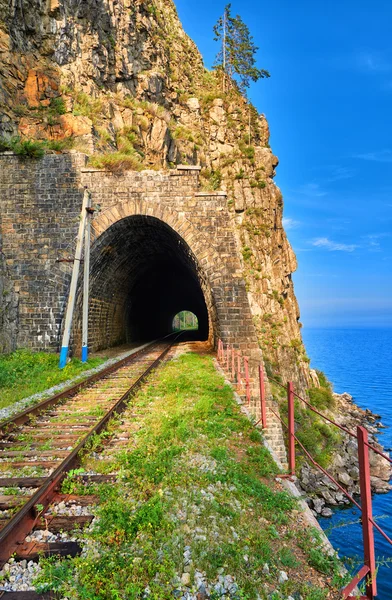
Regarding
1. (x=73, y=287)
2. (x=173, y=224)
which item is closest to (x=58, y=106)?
(x=173, y=224)

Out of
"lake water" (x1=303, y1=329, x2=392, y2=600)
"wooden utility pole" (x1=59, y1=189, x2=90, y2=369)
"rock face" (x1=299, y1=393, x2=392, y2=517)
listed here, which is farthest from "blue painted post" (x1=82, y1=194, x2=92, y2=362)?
"lake water" (x1=303, y1=329, x2=392, y2=600)

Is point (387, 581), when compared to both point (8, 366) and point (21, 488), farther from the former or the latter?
point (8, 366)

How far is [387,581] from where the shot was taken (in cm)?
952

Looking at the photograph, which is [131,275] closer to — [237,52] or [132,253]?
[132,253]

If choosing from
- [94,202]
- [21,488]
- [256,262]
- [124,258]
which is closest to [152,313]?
[256,262]

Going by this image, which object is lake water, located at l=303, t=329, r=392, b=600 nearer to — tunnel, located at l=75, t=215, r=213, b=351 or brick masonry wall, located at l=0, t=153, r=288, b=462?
brick masonry wall, located at l=0, t=153, r=288, b=462

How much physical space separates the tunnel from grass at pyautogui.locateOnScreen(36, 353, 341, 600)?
1072cm

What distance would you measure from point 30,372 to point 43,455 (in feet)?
23.1

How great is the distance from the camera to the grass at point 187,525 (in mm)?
2637

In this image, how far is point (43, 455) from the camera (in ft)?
16.6

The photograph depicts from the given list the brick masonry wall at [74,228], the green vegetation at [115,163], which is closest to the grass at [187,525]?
the brick masonry wall at [74,228]

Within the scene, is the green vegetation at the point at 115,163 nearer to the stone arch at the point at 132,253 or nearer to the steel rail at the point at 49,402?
the stone arch at the point at 132,253

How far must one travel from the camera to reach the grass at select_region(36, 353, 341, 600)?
264 centimetres

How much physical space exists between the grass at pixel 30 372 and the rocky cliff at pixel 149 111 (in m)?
8.88
